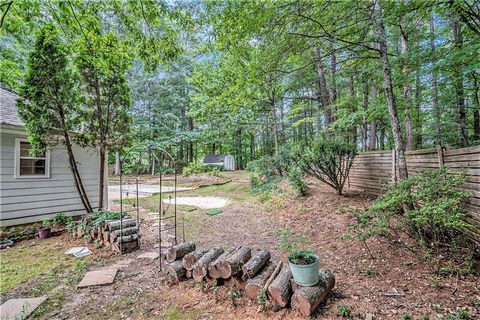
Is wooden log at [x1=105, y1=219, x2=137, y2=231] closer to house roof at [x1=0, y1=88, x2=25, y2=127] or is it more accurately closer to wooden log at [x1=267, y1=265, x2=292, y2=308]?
house roof at [x1=0, y1=88, x2=25, y2=127]

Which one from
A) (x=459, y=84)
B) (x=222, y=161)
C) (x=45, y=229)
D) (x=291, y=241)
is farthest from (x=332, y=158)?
(x=222, y=161)

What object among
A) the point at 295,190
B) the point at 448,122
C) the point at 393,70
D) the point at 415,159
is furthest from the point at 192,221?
the point at 448,122

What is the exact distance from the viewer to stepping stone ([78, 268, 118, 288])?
308cm

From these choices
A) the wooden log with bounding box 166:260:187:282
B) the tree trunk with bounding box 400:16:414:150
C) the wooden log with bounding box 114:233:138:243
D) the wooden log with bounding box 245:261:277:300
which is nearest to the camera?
the wooden log with bounding box 245:261:277:300

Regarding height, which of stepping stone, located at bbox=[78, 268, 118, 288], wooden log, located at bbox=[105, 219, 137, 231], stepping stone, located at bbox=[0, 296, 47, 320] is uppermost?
wooden log, located at bbox=[105, 219, 137, 231]

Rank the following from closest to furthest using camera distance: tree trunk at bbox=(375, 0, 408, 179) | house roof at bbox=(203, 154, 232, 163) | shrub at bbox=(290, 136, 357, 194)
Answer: tree trunk at bbox=(375, 0, 408, 179) < shrub at bbox=(290, 136, 357, 194) < house roof at bbox=(203, 154, 232, 163)

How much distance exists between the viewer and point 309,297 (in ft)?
7.07

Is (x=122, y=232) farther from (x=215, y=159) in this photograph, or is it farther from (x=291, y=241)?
(x=215, y=159)

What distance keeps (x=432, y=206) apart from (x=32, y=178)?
818 cm

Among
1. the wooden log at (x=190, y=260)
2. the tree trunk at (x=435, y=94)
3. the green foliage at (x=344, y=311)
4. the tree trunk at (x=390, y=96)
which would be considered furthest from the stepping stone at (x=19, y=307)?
the tree trunk at (x=435, y=94)

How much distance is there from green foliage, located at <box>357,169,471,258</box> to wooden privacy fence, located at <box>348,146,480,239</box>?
0.42 feet

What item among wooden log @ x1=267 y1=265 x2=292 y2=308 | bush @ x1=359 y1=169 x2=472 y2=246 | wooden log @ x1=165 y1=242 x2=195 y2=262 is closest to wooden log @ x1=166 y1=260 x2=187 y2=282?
wooden log @ x1=165 y1=242 x2=195 y2=262

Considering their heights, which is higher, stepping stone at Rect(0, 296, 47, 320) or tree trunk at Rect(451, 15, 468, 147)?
tree trunk at Rect(451, 15, 468, 147)

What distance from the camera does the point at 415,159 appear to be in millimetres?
4316
